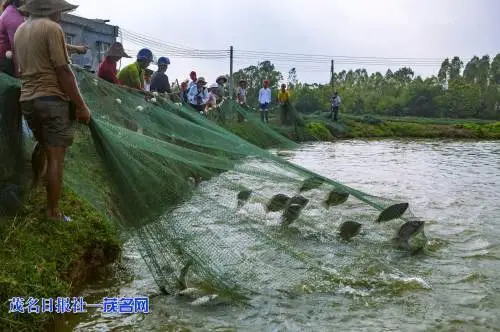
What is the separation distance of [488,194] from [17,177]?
8.02m

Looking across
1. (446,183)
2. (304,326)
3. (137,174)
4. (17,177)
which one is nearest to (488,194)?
(446,183)

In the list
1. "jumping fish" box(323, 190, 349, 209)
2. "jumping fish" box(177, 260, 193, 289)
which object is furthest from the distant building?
"jumping fish" box(177, 260, 193, 289)

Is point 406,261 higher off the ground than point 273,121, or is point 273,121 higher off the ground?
point 273,121

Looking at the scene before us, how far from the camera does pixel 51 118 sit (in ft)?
12.3

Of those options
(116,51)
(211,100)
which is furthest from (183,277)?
(211,100)

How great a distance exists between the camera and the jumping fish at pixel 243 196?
449 centimetres

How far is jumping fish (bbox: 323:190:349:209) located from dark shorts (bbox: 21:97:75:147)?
2.56 m

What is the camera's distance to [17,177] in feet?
13.3

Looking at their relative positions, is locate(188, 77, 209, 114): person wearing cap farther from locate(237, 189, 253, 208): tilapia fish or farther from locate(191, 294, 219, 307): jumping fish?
locate(191, 294, 219, 307): jumping fish

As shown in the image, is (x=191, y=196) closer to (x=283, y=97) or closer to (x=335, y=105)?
(x=283, y=97)

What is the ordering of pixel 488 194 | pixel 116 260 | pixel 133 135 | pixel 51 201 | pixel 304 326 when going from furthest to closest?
pixel 488 194 → pixel 116 260 → pixel 133 135 → pixel 51 201 → pixel 304 326

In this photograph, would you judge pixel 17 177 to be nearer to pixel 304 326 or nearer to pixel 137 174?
pixel 137 174

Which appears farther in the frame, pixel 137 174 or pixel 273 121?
pixel 273 121

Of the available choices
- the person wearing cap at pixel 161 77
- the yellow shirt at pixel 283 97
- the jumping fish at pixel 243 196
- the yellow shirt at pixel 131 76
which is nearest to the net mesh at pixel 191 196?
the jumping fish at pixel 243 196
